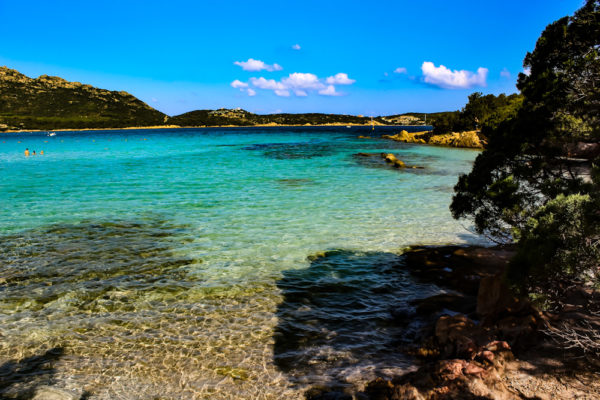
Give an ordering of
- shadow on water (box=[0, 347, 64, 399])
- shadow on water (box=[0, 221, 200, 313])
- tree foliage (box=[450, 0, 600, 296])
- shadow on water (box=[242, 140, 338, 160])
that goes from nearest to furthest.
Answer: tree foliage (box=[450, 0, 600, 296]) < shadow on water (box=[0, 347, 64, 399]) < shadow on water (box=[0, 221, 200, 313]) < shadow on water (box=[242, 140, 338, 160])

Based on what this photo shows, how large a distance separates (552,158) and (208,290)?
9.82 m

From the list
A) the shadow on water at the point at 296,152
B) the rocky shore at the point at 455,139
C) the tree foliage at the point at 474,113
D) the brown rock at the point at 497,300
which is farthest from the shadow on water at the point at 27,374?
the tree foliage at the point at 474,113

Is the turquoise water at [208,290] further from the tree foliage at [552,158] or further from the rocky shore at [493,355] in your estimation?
the tree foliage at [552,158]

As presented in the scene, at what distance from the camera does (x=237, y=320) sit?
29.4 ft

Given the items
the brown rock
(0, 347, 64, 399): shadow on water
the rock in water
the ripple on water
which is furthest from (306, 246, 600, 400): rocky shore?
(0, 347, 64, 399): shadow on water

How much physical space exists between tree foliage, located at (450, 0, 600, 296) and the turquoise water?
353 cm

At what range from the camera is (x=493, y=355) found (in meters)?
6.02

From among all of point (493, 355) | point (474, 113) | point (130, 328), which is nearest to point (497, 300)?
point (493, 355)

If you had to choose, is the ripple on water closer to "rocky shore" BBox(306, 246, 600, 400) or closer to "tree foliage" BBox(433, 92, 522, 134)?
"rocky shore" BBox(306, 246, 600, 400)

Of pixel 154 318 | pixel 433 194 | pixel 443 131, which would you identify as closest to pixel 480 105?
pixel 443 131

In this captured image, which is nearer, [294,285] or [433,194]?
[294,285]

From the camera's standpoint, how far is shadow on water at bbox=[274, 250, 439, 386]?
710cm

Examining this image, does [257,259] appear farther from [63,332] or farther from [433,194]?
[433,194]

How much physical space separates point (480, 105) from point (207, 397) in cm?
9443
